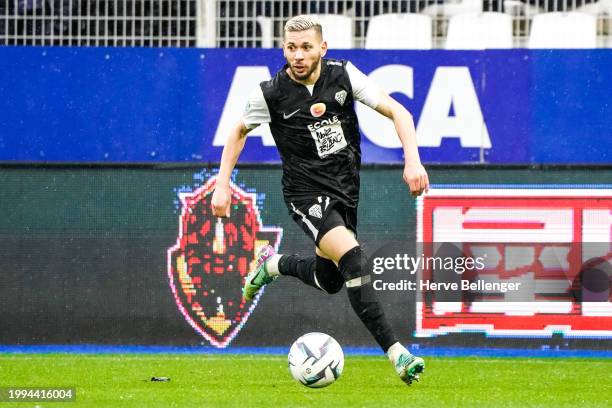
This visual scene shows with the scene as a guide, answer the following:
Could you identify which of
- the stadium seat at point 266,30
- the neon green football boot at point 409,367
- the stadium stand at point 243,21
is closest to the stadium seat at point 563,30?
the stadium stand at point 243,21

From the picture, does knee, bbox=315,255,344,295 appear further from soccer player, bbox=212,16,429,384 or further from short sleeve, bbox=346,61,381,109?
short sleeve, bbox=346,61,381,109

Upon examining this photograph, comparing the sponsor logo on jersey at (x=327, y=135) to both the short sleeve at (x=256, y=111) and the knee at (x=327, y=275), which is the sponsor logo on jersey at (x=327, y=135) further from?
the knee at (x=327, y=275)

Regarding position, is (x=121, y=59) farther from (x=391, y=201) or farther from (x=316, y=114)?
(x=316, y=114)

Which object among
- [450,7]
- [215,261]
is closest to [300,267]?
[215,261]

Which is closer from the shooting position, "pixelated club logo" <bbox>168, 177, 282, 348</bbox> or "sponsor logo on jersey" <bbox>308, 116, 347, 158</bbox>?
"sponsor logo on jersey" <bbox>308, 116, 347, 158</bbox>

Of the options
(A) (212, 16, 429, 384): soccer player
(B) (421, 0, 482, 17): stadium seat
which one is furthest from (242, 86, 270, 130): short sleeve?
(B) (421, 0, 482, 17): stadium seat

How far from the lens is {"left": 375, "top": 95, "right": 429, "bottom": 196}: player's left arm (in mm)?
7203

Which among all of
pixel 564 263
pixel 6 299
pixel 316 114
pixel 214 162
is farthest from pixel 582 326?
pixel 6 299

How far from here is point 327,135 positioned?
8031 mm

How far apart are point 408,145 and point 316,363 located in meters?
1.34

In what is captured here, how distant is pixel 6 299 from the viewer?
11.2 m

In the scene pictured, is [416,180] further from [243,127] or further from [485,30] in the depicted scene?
[485,30]

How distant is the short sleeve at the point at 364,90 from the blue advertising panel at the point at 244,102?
3634mm

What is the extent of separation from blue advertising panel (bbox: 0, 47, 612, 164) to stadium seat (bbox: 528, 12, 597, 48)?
26.5 inches
